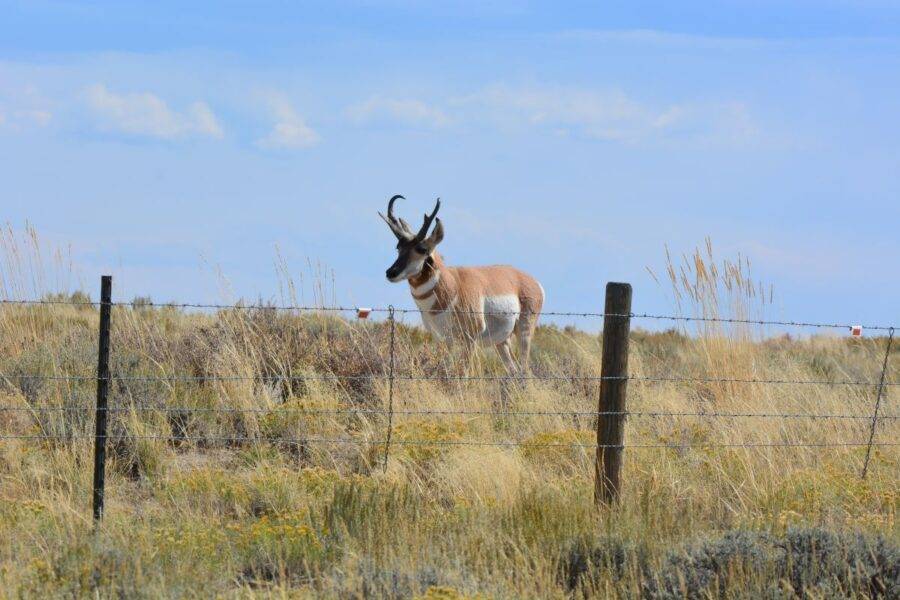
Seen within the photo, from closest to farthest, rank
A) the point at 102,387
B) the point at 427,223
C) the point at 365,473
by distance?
the point at 102,387 < the point at 365,473 < the point at 427,223

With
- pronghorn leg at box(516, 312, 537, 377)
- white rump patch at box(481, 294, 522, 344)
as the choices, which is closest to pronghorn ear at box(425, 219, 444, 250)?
white rump patch at box(481, 294, 522, 344)

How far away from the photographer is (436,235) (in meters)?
13.8

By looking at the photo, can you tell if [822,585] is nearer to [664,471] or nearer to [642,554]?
[642,554]

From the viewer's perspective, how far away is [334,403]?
10.8m

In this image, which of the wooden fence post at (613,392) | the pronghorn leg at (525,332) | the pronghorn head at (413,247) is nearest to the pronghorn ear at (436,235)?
the pronghorn head at (413,247)

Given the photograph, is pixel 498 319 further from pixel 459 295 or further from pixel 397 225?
pixel 397 225

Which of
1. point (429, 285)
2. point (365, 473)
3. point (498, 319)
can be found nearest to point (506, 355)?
point (498, 319)

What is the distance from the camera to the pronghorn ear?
1377 centimetres

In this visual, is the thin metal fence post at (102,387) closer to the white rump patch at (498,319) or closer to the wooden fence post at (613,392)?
the wooden fence post at (613,392)

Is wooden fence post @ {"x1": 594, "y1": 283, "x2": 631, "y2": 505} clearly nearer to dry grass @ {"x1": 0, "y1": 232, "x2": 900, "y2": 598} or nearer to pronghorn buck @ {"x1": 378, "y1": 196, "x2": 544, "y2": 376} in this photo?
dry grass @ {"x1": 0, "y1": 232, "x2": 900, "y2": 598}

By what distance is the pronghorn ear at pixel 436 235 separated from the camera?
13766mm

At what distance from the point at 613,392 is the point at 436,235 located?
21.7ft

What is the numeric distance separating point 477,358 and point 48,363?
500 cm

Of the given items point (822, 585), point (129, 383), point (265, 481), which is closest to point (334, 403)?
point (129, 383)
